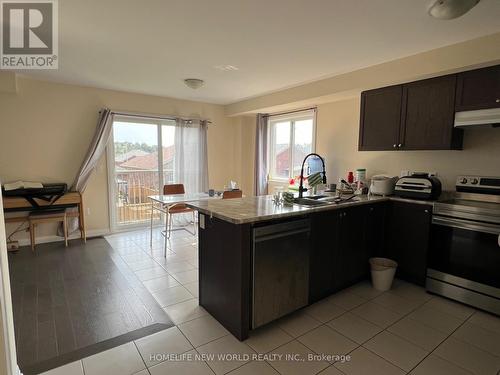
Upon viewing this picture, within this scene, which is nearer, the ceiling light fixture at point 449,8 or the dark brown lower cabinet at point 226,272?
the ceiling light fixture at point 449,8

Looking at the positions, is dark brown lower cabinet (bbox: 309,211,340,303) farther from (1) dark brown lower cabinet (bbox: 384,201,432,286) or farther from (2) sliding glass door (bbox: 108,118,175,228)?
(2) sliding glass door (bbox: 108,118,175,228)

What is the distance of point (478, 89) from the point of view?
251cm

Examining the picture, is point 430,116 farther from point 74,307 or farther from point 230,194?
point 74,307

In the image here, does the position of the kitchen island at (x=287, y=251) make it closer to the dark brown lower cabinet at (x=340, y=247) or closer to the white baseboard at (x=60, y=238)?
the dark brown lower cabinet at (x=340, y=247)

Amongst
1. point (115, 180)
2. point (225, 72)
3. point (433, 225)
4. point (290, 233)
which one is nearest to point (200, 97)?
point (225, 72)

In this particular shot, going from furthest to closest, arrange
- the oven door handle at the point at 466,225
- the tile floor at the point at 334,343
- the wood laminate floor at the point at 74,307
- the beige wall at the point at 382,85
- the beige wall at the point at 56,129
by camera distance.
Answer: the beige wall at the point at 56,129 → the beige wall at the point at 382,85 → the oven door handle at the point at 466,225 → the wood laminate floor at the point at 74,307 → the tile floor at the point at 334,343

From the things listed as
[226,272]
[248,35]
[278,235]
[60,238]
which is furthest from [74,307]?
[248,35]

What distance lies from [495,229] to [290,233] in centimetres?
177

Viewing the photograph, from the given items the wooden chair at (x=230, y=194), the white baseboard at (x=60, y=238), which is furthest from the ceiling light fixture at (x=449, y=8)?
the white baseboard at (x=60, y=238)

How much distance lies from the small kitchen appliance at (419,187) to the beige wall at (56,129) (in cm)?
417

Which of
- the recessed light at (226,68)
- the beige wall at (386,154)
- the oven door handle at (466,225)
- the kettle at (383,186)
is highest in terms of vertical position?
the recessed light at (226,68)

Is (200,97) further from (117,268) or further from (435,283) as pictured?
(435,283)

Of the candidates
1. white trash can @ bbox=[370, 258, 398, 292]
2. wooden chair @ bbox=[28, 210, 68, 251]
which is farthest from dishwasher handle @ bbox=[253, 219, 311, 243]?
wooden chair @ bbox=[28, 210, 68, 251]

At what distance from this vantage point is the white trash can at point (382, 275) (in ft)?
9.23
